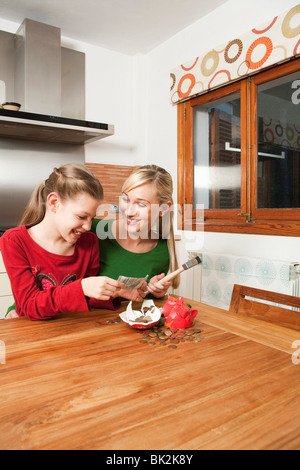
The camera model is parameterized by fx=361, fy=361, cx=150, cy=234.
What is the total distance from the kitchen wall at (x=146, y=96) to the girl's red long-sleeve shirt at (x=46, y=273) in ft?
5.09

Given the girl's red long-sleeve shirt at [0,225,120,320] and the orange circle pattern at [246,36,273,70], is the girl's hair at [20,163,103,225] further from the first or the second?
the orange circle pattern at [246,36,273,70]

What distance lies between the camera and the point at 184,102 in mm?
3230

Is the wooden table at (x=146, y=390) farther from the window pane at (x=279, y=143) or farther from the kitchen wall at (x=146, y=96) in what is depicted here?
the kitchen wall at (x=146, y=96)

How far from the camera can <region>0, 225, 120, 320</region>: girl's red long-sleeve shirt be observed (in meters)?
1.13

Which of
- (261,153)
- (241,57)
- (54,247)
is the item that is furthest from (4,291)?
(241,57)

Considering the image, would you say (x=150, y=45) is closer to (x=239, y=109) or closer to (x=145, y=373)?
(x=239, y=109)

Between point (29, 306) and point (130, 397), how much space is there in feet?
1.95

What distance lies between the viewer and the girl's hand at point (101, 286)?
1.08 meters

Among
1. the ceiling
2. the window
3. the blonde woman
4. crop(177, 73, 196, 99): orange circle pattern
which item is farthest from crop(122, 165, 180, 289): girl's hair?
the ceiling

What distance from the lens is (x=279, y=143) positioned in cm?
246

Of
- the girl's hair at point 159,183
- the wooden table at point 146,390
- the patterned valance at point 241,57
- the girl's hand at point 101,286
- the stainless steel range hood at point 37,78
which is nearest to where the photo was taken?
the wooden table at point 146,390

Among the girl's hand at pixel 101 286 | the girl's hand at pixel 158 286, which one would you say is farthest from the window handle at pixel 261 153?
the girl's hand at pixel 101 286

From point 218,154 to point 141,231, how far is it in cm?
168

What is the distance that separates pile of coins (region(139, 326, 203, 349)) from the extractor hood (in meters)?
2.06
